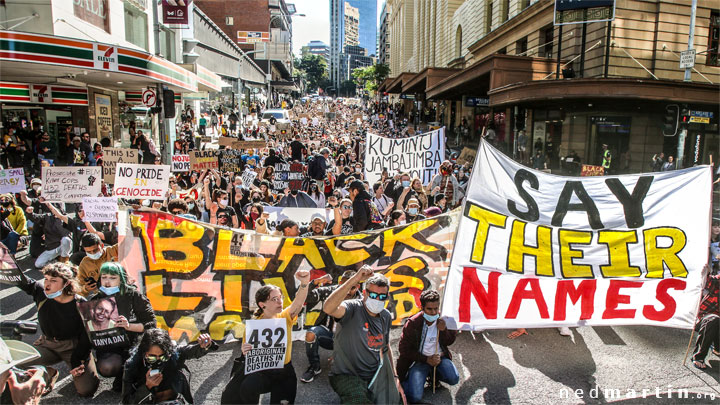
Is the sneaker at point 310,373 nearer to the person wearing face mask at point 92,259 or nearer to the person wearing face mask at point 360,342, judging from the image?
the person wearing face mask at point 360,342

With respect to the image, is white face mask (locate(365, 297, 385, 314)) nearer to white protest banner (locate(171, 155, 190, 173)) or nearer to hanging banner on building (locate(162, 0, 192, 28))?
white protest banner (locate(171, 155, 190, 173))

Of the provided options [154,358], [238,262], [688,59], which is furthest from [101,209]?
[688,59]

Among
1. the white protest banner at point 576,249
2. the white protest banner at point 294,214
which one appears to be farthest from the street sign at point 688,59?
the white protest banner at point 294,214

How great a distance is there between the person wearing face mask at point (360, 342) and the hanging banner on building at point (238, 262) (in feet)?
3.94

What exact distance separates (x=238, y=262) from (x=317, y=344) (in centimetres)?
128

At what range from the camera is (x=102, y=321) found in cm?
481

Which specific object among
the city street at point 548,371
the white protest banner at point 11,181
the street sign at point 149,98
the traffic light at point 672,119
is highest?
the street sign at point 149,98

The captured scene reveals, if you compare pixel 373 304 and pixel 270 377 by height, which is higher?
pixel 373 304

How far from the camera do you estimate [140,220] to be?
552 centimetres

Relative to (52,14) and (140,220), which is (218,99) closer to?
(52,14)

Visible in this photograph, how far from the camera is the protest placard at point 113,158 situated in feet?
33.0

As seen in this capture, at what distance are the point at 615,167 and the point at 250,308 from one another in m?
19.7

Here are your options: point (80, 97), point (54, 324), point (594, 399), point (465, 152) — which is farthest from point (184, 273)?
point (80, 97)

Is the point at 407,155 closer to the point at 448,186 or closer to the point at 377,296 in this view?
the point at 448,186
